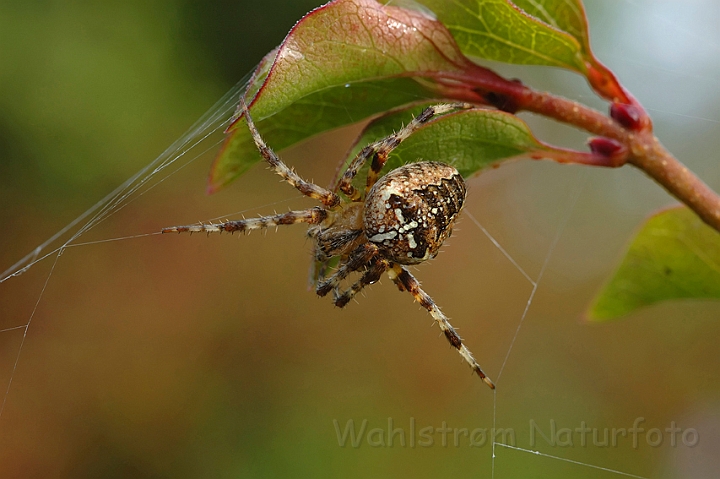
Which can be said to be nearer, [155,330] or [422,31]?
[422,31]

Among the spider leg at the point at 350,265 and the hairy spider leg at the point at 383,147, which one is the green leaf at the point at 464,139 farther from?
the spider leg at the point at 350,265

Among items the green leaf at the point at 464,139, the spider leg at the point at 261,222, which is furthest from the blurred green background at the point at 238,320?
the green leaf at the point at 464,139

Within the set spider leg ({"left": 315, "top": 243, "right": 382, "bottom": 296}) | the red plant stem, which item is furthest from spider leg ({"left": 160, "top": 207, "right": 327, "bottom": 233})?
the red plant stem

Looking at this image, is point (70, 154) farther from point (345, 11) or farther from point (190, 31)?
point (345, 11)

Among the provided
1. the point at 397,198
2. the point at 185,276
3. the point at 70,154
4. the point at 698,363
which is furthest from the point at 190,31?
the point at 698,363

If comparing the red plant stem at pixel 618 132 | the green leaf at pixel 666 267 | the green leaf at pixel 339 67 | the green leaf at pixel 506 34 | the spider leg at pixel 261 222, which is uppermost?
the spider leg at pixel 261 222

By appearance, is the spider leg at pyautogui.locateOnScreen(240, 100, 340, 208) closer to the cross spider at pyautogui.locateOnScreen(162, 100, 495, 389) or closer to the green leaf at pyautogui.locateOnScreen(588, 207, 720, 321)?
the cross spider at pyautogui.locateOnScreen(162, 100, 495, 389)
